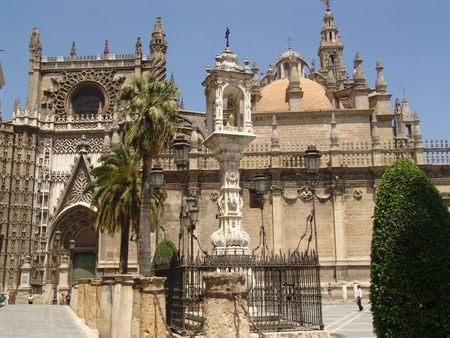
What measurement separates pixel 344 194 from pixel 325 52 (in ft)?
91.5

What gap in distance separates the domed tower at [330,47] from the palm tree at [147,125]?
3287 centimetres

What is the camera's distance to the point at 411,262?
25.6 feet

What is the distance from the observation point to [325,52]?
5094 centimetres

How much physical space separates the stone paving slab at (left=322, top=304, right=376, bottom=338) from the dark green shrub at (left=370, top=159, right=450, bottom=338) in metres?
5.26

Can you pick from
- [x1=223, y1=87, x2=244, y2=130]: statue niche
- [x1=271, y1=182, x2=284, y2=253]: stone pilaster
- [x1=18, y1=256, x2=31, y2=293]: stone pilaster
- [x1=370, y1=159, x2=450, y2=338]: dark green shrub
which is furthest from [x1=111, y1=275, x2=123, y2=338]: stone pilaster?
[x1=18, y1=256, x2=31, y2=293]: stone pilaster

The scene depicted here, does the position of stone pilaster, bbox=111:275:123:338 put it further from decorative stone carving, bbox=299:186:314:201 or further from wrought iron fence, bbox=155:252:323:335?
decorative stone carving, bbox=299:186:314:201

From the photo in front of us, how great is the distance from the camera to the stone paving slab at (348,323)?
13212mm

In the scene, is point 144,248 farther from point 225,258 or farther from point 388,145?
point 388,145

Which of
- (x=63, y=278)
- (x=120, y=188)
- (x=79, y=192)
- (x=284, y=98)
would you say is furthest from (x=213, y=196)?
(x=79, y=192)

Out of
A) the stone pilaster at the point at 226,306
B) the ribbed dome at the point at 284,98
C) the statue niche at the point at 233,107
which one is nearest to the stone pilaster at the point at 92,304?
the statue niche at the point at 233,107

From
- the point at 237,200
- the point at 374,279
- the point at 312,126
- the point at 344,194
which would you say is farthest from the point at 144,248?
the point at 312,126

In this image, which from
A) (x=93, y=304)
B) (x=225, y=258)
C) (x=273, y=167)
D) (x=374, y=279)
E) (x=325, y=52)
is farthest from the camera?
(x=325, y=52)

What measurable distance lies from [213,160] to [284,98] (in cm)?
820

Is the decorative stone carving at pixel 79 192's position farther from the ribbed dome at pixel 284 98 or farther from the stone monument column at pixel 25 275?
the ribbed dome at pixel 284 98
